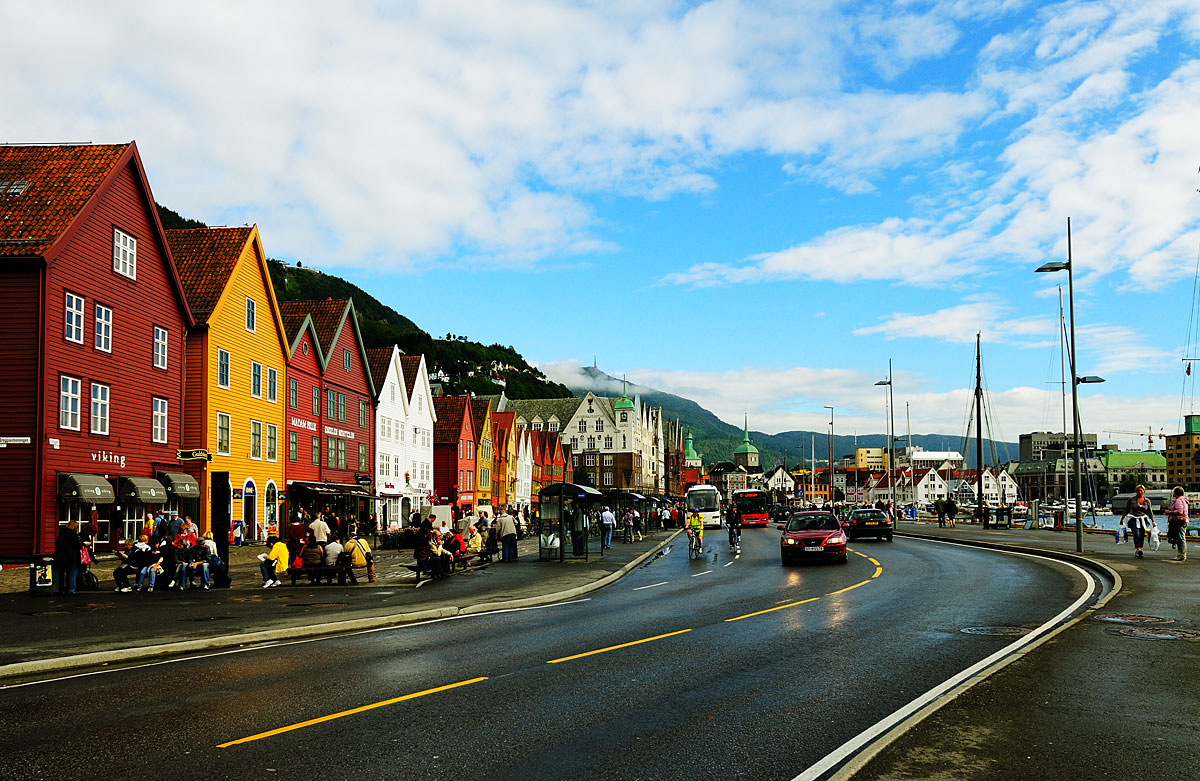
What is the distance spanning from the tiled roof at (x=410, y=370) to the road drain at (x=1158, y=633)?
183 feet

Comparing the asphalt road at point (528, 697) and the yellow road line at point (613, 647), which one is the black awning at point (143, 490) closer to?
the asphalt road at point (528, 697)

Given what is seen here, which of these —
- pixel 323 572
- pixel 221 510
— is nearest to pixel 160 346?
pixel 221 510

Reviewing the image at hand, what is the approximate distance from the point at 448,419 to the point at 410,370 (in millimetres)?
9322

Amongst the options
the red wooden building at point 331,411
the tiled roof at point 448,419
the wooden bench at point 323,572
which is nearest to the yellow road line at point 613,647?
the wooden bench at point 323,572

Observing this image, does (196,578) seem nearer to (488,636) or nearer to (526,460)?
(488,636)

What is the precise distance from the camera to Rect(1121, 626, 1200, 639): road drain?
41.9 ft

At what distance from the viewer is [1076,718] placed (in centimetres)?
831

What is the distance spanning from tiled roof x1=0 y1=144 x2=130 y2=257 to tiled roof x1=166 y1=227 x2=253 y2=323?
661 cm

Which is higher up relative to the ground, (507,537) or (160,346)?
(160,346)

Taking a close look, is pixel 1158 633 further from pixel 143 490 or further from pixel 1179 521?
pixel 143 490

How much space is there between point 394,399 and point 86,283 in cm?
3228

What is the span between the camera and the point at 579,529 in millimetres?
32250

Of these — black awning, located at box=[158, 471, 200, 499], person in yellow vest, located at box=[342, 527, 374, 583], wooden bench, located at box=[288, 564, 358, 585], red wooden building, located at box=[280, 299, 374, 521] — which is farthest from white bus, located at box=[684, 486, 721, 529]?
wooden bench, located at box=[288, 564, 358, 585]

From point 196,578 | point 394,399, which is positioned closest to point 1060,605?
point 196,578
